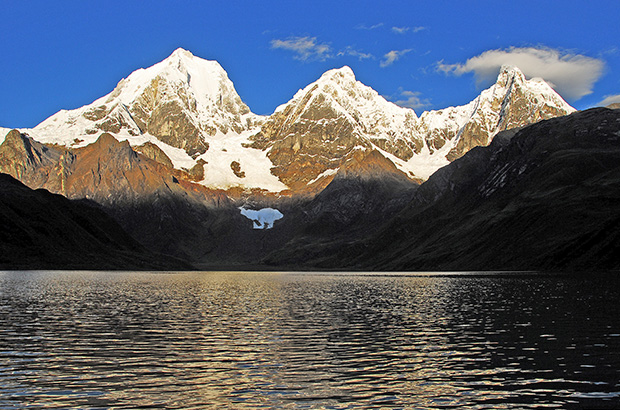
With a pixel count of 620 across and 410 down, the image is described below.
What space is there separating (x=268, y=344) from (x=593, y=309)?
36.1 metres

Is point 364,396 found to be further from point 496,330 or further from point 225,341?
point 496,330

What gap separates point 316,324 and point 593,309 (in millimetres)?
28164

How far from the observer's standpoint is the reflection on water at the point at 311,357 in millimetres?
25078

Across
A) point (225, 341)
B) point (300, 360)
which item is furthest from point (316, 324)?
point (300, 360)

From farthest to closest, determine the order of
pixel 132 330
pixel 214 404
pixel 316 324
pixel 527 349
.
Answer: pixel 316 324 < pixel 132 330 < pixel 527 349 < pixel 214 404

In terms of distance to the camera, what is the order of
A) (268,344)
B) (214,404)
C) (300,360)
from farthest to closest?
(268,344) < (300,360) < (214,404)

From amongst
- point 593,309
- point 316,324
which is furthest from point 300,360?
point 593,309

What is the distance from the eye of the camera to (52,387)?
26.9 metres

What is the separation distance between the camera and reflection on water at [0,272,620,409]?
987 inches

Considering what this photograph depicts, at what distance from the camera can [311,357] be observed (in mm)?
34844

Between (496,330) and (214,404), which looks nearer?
(214,404)

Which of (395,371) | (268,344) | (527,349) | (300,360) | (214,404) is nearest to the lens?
(214,404)

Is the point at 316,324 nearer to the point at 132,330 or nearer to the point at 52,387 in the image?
the point at 132,330

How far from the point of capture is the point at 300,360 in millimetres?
33938
